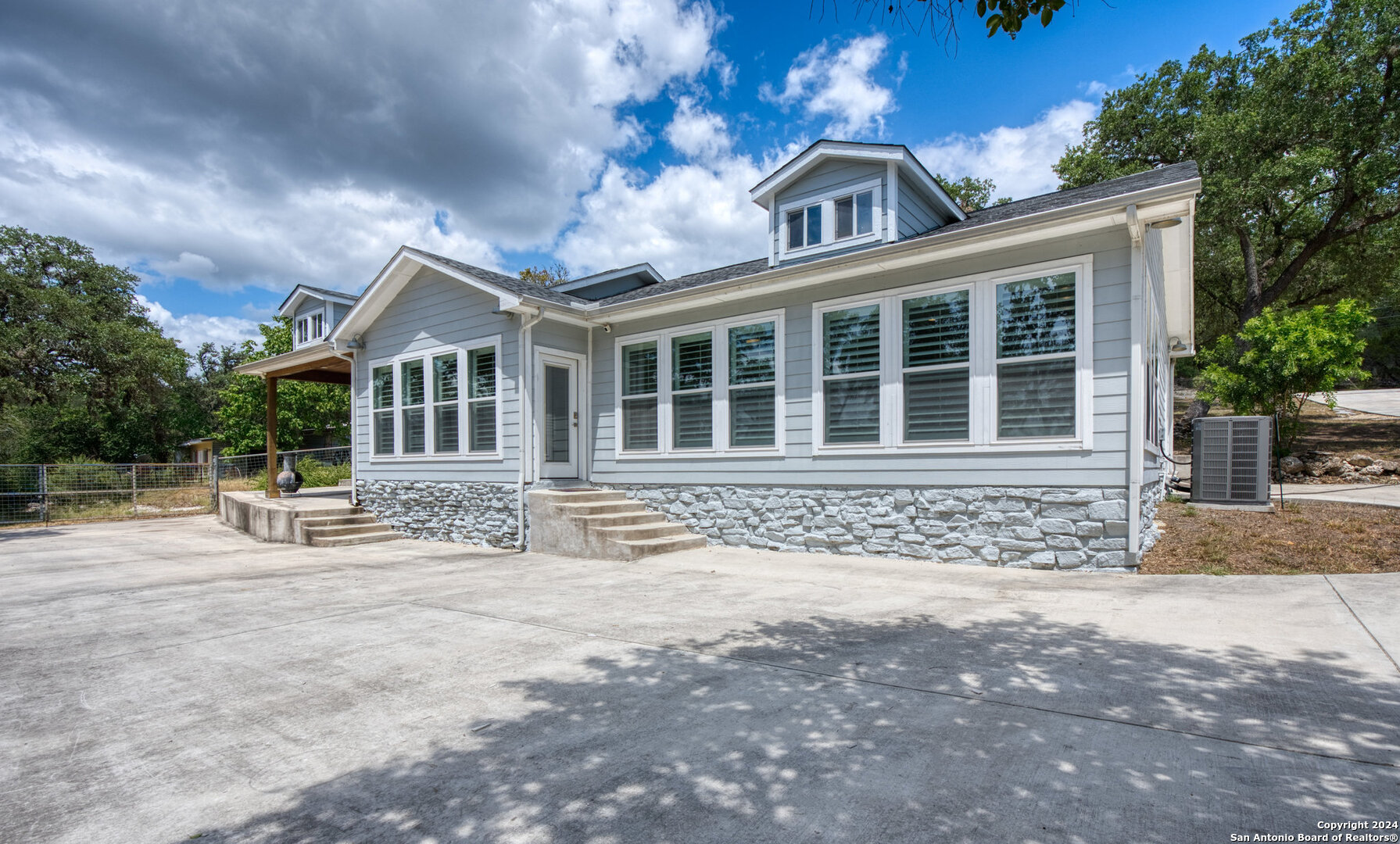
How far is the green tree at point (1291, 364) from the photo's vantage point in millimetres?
12797

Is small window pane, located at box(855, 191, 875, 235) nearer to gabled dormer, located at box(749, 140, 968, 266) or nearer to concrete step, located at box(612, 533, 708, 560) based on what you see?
gabled dormer, located at box(749, 140, 968, 266)

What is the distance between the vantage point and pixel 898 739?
2529 mm

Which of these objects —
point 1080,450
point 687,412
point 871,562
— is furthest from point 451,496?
point 1080,450

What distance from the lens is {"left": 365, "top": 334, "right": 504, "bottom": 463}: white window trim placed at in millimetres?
9441

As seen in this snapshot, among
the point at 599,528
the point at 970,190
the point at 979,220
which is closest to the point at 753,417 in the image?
the point at 599,528

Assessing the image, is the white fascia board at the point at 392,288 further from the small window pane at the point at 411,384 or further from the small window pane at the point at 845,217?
the small window pane at the point at 845,217

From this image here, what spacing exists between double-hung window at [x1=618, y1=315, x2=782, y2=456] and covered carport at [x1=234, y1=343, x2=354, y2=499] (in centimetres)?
583

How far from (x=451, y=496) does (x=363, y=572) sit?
2.94 meters

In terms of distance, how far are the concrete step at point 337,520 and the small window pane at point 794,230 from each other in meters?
8.39

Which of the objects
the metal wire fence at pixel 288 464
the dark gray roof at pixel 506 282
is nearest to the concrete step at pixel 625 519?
the dark gray roof at pixel 506 282

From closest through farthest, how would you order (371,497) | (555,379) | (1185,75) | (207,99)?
(555,379), (207,99), (371,497), (1185,75)

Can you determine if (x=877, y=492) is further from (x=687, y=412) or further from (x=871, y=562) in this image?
(x=687, y=412)

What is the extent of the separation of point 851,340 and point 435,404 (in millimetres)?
6830

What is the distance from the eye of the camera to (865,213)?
9.21m
